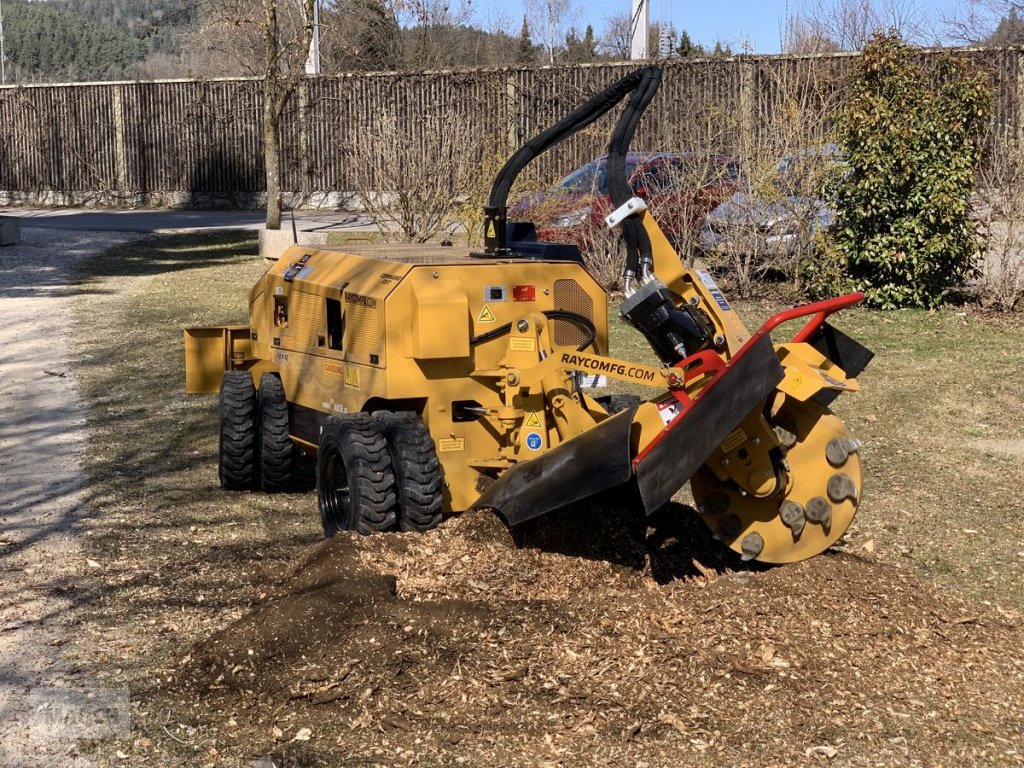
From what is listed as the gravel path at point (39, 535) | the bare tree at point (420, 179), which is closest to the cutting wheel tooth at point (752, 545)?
the gravel path at point (39, 535)

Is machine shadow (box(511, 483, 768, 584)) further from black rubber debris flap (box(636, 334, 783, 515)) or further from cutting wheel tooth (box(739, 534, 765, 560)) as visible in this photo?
black rubber debris flap (box(636, 334, 783, 515))

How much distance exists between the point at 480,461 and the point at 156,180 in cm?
2732

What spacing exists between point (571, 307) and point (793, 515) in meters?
1.86

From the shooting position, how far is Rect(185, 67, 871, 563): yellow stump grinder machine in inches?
238

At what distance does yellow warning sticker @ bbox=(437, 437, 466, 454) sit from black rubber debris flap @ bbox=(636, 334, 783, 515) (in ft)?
5.18

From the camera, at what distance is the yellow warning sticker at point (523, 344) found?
7137mm

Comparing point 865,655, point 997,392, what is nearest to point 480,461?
point 865,655

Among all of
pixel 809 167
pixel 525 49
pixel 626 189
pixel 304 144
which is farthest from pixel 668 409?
pixel 525 49

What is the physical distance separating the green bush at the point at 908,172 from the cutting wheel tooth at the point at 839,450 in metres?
9.25

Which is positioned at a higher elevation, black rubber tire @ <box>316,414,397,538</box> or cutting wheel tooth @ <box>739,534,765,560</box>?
black rubber tire @ <box>316,414,397,538</box>

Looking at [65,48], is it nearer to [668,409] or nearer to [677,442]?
[668,409]

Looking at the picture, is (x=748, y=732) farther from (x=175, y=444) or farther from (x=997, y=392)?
(x=997, y=392)

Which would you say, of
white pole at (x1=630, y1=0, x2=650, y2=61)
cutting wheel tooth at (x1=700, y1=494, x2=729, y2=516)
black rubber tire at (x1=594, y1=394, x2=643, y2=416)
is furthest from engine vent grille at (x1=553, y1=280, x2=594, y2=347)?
white pole at (x1=630, y1=0, x2=650, y2=61)

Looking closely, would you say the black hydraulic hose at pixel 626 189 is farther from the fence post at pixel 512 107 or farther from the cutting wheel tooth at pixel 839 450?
the fence post at pixel 512 107
